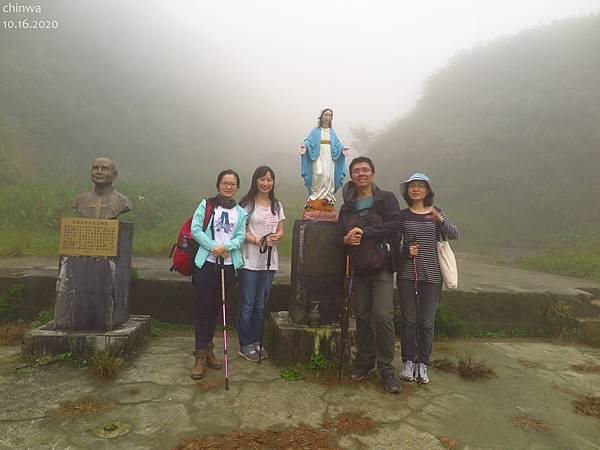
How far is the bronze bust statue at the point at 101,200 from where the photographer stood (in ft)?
14.0

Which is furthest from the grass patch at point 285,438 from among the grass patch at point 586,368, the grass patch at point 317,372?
the grass patch at point 586,368

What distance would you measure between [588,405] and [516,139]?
21891 millimetres

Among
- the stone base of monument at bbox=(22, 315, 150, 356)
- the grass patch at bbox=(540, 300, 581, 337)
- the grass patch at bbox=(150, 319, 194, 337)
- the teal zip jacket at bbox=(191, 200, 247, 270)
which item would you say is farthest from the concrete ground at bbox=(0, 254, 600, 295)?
the teal zip jacket at bbox=(191, 200, 247, 270)

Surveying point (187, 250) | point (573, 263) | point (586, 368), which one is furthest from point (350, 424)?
point (573, 263)

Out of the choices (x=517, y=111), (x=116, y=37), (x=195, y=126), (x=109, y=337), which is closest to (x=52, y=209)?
(x=109, y=337)

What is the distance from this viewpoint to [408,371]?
396 centimetres

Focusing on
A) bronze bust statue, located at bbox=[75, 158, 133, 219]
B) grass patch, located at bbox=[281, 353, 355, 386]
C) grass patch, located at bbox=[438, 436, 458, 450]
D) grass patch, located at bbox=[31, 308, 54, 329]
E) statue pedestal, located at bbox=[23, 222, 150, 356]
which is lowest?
grass patch, located at bbox=[438, 436, 458, 450]

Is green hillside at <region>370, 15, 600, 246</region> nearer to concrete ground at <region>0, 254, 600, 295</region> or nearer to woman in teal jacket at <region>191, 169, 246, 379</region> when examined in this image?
concrete ground at <region>0, 254, 600, 295</region>

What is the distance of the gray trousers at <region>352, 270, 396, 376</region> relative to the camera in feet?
12.2

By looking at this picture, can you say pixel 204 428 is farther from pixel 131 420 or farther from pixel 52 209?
pixel 52 209

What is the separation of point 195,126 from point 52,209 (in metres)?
22.3

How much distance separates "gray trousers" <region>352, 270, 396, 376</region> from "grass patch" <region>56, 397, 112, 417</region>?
2304 millimetres

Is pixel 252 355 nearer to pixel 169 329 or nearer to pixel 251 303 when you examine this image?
pixel 251 303

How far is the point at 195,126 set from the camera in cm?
3198
